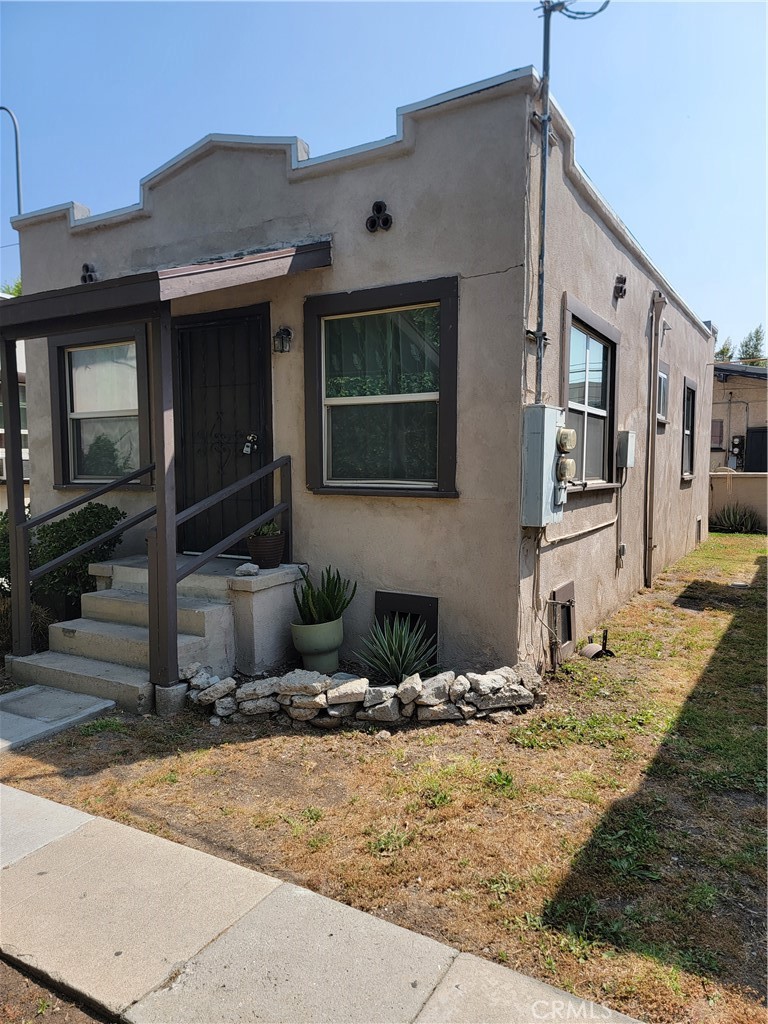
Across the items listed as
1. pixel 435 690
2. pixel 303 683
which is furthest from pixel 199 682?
pixel 435 690

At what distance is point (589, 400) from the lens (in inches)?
253

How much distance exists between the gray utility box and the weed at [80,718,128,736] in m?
3.01

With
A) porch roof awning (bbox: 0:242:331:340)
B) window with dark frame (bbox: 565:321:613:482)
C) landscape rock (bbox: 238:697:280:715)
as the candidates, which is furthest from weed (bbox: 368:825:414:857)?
window with dark frame (bbox: 565:321:613:482)

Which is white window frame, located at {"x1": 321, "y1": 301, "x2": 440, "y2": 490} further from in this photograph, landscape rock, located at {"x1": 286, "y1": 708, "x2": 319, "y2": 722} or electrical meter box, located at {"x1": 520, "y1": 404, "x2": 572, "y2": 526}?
landscape rock, located at {"x1": 286, "y1": 708, "x2": 319, "y2": 722}

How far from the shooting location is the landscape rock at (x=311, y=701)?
14.1 feet

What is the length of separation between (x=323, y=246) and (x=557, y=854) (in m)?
4.47

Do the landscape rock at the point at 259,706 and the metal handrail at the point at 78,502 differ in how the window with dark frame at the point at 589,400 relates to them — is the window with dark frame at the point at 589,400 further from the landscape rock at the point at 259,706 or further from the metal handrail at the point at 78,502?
the metal handrail at the point at 78,502

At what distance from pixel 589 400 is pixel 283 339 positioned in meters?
2.98

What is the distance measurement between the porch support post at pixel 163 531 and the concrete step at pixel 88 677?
0.46 feet

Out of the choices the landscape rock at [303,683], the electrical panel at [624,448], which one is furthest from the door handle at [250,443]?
the electrical panel at [624,448]

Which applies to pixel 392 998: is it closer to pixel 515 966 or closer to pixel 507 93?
pixel 515 966

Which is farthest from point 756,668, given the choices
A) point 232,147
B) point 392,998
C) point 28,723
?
point 232,147

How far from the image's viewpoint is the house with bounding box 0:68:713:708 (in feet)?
15.3

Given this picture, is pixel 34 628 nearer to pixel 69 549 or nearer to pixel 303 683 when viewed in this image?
pixel 69 549
